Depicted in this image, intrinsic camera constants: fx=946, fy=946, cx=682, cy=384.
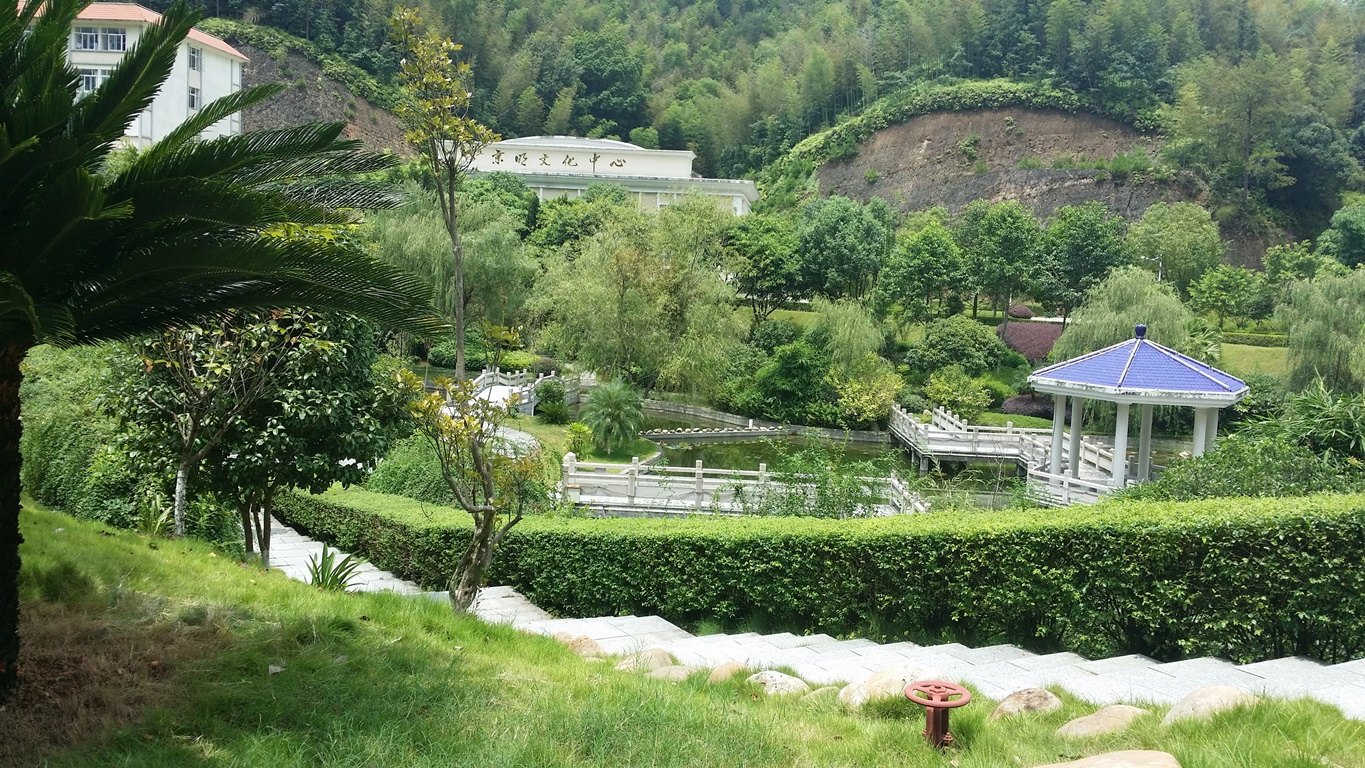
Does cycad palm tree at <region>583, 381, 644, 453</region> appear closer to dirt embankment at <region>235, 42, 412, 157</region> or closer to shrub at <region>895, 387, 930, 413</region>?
shrub at <region>895, 387, 930, 413</region>

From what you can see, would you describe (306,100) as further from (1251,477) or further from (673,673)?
(673,673)

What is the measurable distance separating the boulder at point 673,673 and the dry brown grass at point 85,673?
2.44 metres

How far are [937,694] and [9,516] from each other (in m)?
4.17

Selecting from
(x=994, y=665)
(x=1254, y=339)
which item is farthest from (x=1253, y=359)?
(x=994, y=665)

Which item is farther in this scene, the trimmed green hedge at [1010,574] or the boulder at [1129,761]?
the trimmed green hedge at [1010,574]

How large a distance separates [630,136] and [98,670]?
71.9m

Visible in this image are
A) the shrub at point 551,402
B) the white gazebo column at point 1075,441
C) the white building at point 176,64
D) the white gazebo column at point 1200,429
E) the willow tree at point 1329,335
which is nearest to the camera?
the white gazebo column at point 1200,429

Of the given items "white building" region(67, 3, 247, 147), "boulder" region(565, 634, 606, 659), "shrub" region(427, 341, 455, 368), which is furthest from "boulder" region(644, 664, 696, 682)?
"white building" region(67, 3, 247, 147)

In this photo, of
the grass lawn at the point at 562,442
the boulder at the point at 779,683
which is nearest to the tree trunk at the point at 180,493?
the boulder at the point at 779,683

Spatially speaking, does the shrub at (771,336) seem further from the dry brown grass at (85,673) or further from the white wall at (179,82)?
the dry brown grass at (85,673)

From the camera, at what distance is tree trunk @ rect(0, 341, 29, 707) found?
4000 millimetres

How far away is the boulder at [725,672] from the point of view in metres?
5.66

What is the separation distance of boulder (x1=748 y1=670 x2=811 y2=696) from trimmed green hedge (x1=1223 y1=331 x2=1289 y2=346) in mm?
36036

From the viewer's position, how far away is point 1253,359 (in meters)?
33.8
